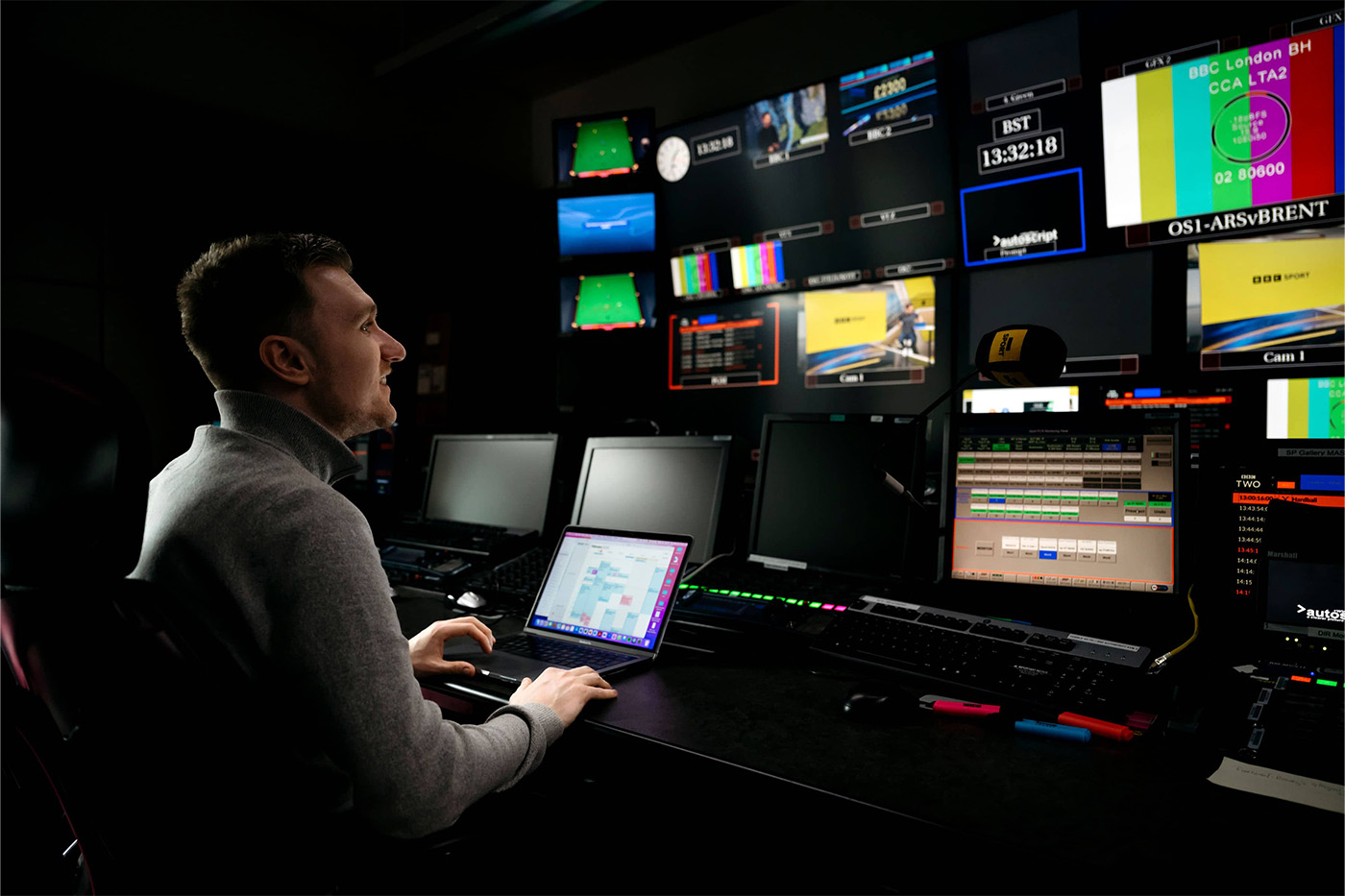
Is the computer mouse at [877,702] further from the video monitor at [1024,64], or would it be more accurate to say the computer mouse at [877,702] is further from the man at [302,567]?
the video monitor at [1024,64]

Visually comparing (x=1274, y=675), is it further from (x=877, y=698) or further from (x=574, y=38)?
(x=574, y=38)

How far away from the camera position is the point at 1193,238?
7.47ft

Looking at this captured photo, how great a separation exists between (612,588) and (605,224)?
198cm

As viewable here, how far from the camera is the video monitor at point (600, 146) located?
3.11 metres

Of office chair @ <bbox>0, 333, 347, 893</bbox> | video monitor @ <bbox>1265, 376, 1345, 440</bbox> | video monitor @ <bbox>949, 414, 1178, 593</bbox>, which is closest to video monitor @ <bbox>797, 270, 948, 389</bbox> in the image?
video monitor @ <bbox>1265, 376, 1345, 440</bbox>

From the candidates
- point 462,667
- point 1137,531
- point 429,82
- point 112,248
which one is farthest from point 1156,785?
point 429,82

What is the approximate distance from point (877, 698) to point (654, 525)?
0.99 meters

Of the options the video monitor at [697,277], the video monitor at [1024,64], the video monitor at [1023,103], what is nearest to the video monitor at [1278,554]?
the video monitor at [1023,103]

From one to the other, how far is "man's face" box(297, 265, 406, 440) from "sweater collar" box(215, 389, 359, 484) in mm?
34

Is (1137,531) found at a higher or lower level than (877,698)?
higher

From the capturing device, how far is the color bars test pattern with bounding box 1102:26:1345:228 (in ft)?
6.85

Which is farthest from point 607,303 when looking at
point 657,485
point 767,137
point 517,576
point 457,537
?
point 517,576

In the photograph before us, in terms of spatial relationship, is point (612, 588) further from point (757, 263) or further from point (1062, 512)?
point (757, 263)

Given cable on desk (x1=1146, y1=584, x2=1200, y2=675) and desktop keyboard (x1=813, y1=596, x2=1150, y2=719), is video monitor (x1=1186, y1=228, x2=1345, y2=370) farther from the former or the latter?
desktop keyboard (x1=813, y1=596, x2=1150, y2=719)
